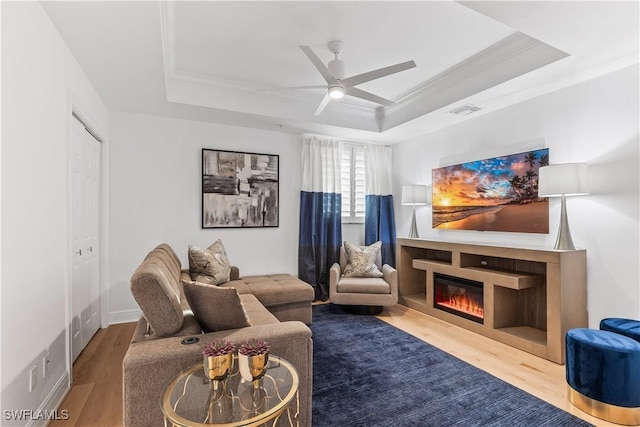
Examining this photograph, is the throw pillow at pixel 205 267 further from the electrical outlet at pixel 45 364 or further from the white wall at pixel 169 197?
the electrical outlet at pixel 45 364

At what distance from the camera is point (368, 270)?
4.43m

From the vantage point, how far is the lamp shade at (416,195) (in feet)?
15.4

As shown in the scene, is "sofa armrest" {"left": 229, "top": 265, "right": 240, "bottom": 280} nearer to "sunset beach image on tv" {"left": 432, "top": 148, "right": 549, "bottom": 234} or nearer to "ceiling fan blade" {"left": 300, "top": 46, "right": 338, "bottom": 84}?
"ceiling fan blade" {"left": 300, "top": 46, "right": 338, "bottom": 84}

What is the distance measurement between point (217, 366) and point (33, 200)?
147 cm

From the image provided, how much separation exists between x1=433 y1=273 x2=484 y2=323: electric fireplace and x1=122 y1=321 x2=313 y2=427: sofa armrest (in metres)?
2.51

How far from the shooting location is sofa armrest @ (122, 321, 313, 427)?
4.91 feet

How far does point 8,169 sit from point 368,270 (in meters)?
3.68

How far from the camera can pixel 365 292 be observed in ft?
13.5

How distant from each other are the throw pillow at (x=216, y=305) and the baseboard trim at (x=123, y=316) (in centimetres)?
255

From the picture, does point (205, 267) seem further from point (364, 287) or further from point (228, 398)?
point (228, 398)

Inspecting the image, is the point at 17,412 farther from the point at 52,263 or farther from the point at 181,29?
the point at 181,29

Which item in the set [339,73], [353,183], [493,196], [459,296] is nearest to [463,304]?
[459,296]

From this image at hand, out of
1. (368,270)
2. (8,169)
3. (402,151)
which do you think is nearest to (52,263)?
(8,169)

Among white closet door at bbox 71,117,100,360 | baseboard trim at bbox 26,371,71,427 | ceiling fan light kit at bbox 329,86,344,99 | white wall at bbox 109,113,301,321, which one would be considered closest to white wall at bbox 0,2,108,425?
baseboard trim at bbox 26,371,71,427
